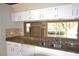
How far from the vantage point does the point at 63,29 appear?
156 cm

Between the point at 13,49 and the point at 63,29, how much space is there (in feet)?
2.22

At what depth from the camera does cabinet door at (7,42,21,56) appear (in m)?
1.62

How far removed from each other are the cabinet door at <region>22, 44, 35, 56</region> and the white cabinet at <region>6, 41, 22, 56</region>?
0.17ft

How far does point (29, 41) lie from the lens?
162cm

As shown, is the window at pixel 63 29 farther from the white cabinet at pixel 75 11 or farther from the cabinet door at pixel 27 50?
the cabinet door at pixel 27 50

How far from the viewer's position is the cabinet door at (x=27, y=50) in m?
1.61

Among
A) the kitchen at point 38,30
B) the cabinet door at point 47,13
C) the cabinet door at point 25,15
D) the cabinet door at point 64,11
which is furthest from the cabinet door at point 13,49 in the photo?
the cabinet door at point 64,11

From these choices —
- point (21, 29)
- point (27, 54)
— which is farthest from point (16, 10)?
point (27, 54)

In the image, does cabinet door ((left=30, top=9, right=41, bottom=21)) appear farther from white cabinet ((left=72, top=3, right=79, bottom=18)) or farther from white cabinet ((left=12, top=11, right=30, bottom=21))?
white cabinet ((left=72, top=3, right=79, bottom=18))

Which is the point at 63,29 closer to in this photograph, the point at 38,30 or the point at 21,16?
the point at 38,30

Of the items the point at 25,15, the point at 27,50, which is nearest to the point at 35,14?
the point at 25,15

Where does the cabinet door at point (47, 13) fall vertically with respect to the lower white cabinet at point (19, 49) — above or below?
above

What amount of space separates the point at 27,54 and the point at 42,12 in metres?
0.56

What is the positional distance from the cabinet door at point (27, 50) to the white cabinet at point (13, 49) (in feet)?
0.17
